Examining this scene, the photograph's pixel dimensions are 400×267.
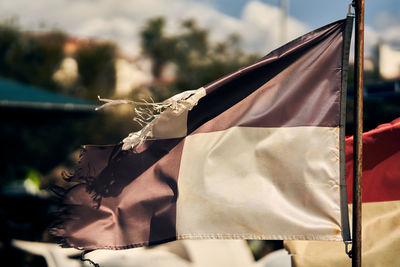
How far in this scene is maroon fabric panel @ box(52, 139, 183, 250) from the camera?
2379 mm

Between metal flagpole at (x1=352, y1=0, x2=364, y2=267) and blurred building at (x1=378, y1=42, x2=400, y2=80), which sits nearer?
metal flagpole at (x1=352, y1=0, x2=364, y2=267)

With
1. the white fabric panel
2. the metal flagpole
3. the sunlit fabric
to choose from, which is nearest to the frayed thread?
the white fabric panel

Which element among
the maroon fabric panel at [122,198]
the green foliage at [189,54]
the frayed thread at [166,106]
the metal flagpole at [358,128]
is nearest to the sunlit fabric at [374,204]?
the metal flagpole at [358,128]

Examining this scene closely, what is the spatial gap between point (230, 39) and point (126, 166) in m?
28.7

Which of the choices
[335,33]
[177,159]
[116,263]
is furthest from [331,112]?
[116,263]

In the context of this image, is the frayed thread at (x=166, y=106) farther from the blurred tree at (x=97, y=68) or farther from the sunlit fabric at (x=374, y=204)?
the blurred tree at (x=97, y=68)

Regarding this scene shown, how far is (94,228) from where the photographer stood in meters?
2.38

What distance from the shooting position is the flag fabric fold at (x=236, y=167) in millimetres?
2314

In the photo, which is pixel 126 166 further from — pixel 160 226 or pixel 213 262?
pixel 213 262

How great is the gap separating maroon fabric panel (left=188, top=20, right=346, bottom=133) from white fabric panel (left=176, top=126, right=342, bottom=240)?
51mm

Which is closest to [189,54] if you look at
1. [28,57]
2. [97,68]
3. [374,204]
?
[97,68]

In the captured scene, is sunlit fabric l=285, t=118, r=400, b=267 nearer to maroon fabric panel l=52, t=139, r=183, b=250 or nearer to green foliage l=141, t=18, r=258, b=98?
maroon fabric panel l=52, t=139, r=183, b=250

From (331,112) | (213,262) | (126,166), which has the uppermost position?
(331,112)

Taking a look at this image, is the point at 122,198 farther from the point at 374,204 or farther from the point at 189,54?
the point at 189,54
